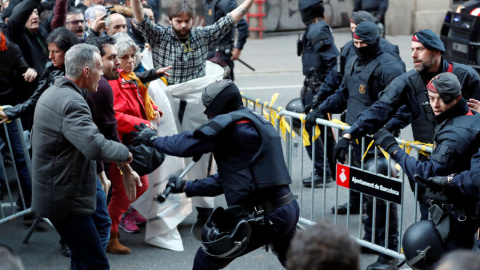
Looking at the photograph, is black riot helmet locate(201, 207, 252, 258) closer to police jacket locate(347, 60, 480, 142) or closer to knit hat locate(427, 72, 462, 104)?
police jacket locate(347, 60, 480, 142)

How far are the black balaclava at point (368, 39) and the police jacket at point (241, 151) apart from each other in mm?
1749

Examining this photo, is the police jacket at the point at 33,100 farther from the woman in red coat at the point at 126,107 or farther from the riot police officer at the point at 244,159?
the riot police officer at the point at 244,159

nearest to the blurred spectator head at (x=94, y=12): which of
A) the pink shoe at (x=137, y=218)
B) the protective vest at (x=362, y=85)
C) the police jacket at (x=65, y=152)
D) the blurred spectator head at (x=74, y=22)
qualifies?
the blurred spectator head at (x=74, y=22)

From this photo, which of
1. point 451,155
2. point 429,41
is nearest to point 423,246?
point 451,155

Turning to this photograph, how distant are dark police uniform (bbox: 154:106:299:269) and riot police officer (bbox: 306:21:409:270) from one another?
1.41 m

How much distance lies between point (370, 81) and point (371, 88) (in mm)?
62

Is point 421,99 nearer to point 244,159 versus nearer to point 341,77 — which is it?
point 341,77

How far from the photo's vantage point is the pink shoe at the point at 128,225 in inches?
268

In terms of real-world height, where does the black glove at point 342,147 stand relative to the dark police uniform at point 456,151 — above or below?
below

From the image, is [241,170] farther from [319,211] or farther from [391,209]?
[319,211]

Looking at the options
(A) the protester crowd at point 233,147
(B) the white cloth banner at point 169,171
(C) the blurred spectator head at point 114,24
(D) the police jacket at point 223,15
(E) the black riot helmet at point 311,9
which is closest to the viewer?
(A) the protester crowd at point 233,147

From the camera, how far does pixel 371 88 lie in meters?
6.20

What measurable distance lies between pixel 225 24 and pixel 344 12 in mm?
12543

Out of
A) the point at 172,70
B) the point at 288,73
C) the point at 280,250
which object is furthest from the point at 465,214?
the point at 288,73
